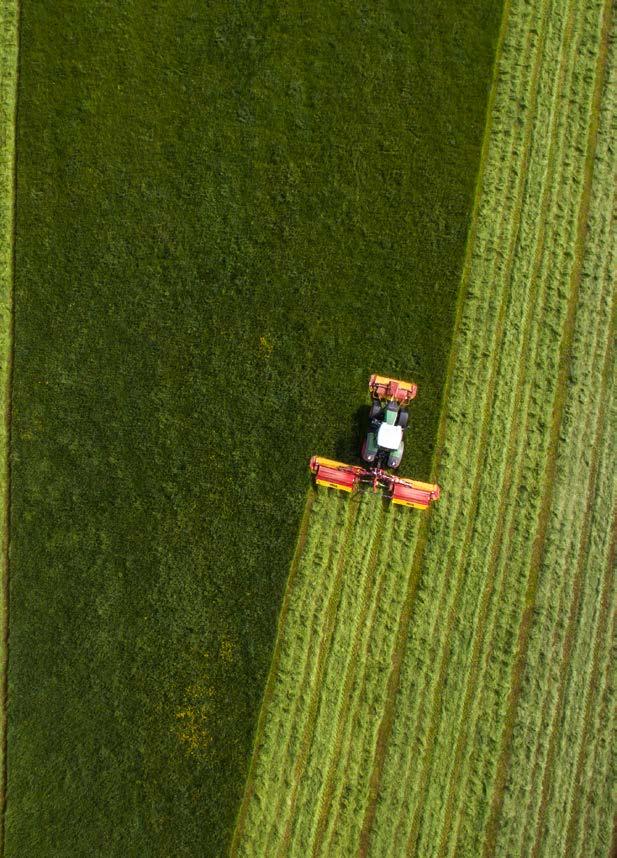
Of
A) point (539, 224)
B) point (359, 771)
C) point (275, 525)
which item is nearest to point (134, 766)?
point (359, 771)

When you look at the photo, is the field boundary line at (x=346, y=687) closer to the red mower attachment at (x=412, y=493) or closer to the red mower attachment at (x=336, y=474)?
the red mower attachment at (x=412, y=493)

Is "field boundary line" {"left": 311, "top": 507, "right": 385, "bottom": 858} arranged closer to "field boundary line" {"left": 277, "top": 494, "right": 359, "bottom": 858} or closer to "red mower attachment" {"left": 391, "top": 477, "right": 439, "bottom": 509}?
"field boundary line" {"left": 277, "top": 494, "right": 359, "bottom": 858}

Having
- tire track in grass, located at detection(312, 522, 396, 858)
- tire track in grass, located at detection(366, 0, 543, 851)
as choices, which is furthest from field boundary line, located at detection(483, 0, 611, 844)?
tire track in grass, located at detection(312, 522, 396, 858)

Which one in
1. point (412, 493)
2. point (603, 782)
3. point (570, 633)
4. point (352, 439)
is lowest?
point (603, 782)

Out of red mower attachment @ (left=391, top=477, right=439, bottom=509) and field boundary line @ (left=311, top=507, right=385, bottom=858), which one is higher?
red mower attachment @ (left=391, top=477, right=439, bottom=509)

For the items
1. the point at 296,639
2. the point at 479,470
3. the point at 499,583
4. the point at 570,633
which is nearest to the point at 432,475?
the point at 479,470

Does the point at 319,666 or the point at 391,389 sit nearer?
the point at 391,389

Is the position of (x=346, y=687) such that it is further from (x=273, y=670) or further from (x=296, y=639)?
(x=273, y=670)
